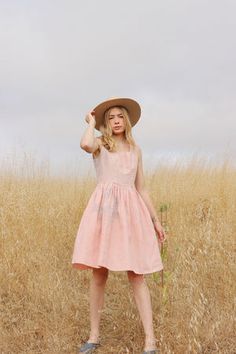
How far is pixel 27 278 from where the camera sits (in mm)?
3756

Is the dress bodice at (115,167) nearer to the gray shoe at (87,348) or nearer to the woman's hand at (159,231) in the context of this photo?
the woman's hand at (159,231)

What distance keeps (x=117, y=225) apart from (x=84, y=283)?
129 centimetres

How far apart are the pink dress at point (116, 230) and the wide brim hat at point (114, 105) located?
1.00 feet

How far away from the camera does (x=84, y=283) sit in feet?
12.7

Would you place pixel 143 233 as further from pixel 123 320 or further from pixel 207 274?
pixel 207 274

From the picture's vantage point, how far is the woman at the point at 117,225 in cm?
273

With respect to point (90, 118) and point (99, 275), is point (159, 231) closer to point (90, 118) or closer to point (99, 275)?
point (99, 275)

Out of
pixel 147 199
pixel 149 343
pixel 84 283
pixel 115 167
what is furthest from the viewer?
pixel 84 283

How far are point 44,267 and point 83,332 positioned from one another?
0.71m

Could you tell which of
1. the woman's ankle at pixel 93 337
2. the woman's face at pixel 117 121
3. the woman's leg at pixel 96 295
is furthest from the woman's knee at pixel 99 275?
the woman's face at pixel 117 121

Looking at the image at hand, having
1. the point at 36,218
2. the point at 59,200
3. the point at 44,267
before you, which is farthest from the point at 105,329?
the point at 59,200

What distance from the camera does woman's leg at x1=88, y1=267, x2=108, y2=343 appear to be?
9.50 ft

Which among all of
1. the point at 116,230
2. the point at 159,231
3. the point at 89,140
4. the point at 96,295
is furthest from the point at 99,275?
the point at 89,140

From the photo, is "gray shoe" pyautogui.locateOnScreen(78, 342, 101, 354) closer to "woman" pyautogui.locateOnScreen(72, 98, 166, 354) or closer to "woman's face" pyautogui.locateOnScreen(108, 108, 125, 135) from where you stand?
"woman" pyautogui.locateOnScreen(72, 98, 166, 354)
